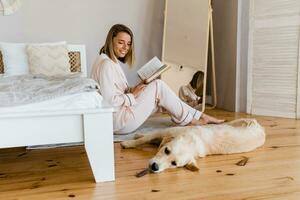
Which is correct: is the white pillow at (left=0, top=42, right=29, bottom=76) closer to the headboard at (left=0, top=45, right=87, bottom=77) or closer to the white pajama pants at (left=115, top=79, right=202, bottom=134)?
the headboard at (left=0, top=45, right=87, bottom=77)

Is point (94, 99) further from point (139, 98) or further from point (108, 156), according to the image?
point (139, 98)

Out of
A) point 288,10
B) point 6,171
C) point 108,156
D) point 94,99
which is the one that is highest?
point 288,10

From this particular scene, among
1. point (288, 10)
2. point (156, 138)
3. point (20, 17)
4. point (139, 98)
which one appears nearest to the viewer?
point (156, 138)

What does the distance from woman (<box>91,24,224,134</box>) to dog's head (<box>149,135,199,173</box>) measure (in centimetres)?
65

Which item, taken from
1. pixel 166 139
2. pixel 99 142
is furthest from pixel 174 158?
pixel 99 142

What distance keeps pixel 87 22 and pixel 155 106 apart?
180 centimetres

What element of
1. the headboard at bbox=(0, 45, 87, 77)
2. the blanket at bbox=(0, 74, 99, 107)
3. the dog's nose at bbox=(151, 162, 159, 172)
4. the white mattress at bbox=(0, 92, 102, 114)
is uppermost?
the headboard at bbox=(0, 45, 87, 77)

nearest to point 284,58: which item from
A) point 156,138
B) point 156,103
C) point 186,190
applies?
point 156,103

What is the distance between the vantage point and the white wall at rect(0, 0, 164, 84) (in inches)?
145

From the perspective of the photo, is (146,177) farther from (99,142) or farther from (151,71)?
(151,71)

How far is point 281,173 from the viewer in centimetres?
167

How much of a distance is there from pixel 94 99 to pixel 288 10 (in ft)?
7.83

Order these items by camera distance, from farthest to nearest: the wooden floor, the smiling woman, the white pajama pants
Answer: the smiling woman
the white pajama pants
the wooden floor

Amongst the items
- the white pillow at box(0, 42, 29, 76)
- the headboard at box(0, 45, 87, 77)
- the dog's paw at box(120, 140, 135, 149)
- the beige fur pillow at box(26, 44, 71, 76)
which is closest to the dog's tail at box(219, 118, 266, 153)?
the dog's paw at box(120, 140, 135, 149)
